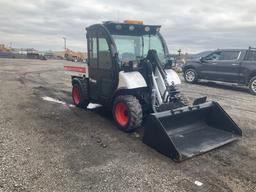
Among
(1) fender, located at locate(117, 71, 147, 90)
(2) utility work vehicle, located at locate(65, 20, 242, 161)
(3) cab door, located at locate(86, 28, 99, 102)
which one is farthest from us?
(3) cab door, located at locate(86, 28, 99, 102)

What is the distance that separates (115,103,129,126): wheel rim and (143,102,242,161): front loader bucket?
1.92ft

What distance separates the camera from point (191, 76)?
1420cm

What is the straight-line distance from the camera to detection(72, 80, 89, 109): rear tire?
710 centimetres

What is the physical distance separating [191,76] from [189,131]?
31.1 feet

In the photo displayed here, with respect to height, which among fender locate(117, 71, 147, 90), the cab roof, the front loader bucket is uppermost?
the cab roof

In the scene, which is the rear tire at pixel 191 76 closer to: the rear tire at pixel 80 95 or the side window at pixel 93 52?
the rear tire at pixel 80 95

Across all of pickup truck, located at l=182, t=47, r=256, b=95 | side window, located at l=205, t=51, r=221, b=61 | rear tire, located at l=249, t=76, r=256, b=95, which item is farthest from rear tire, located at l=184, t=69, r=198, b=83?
rear tire, located at l=249, t=76, r=256, b=95

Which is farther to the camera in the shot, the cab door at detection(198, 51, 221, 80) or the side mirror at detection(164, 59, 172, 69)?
the cab door at detection(198, 51, 221, 80)

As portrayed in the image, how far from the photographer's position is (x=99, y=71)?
634 centimetres

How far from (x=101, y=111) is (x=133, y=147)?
9.00 feet

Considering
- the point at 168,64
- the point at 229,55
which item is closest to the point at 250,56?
the point at 229,55

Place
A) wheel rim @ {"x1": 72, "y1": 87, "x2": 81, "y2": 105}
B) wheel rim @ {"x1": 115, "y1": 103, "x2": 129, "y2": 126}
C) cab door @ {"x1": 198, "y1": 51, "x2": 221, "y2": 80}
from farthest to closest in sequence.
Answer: cab door @ {"x1": 198, "y1": 51, "x2": 221, "y2": 80}, wheel rim @ {"x1": 72, "y1": 87, "x2": 81, "y2": 105}, wheel rim @ {"x1": 115, "y1": 103, "x2": 129, "y2": 126}

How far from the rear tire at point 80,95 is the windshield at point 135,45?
1.89 meters

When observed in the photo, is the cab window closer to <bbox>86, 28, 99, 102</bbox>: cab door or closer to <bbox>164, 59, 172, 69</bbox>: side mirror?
<bbox>164, 59, 172, 69</bbox>: side mirror
